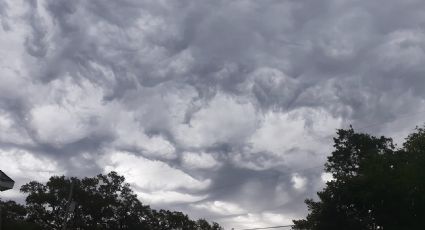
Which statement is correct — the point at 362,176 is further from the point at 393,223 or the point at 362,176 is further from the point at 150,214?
the point at 150,214

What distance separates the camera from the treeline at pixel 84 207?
59875mm

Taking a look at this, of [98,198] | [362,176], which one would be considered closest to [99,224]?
[98,198]

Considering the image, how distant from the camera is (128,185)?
2618 inches

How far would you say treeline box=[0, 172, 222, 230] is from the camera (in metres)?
59.9

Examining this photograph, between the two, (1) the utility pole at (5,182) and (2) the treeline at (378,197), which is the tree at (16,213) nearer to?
(2) the treeline at (378,197)

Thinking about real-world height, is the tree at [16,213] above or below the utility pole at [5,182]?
above

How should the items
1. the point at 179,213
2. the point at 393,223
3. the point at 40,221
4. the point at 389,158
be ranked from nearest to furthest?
the point at 393,223 → the point at 389,158 → the point at 40,221 → the point at 179,213

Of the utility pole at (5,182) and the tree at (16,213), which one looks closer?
the utility pole at (5,182)

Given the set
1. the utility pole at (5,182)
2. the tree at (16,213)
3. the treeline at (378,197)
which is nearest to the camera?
the utility pole at (5,182)

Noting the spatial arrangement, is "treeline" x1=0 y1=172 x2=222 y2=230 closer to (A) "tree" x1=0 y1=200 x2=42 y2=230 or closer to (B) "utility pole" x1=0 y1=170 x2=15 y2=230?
(A) "tree" x1=0 y1=200 x2=42 y2=230

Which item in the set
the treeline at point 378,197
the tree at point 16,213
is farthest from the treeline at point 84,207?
the treeline at point 378,197

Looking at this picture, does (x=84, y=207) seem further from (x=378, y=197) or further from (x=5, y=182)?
(x=5, y=182)

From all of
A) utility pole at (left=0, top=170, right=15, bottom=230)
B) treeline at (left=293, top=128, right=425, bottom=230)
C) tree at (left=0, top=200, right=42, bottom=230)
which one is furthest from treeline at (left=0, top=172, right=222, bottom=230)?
utility pole at (left=0, top=170, right=15, bottom=230)

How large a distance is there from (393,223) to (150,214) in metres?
35.7
